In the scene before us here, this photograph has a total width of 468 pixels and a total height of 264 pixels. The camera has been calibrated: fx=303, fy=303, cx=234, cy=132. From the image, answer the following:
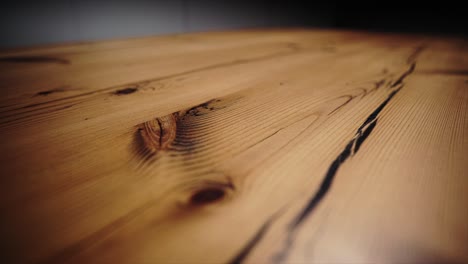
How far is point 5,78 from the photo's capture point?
67 cm

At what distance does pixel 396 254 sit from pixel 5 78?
Result: 796mm

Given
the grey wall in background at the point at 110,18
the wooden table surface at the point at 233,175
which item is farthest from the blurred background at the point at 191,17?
the wooden table surface at the point at 233,175

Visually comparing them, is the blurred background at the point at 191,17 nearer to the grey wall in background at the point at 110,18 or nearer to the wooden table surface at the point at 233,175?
the grey wall in background at the point at 110,18

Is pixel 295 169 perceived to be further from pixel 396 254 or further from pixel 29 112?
pixel 29 112

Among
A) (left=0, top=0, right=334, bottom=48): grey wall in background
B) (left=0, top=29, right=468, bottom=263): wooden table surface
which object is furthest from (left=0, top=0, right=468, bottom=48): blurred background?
(left=0, top=29, right=468, bottom=263): wooden table surface

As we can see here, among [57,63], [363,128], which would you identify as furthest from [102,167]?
[57,63]

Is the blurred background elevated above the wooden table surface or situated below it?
above

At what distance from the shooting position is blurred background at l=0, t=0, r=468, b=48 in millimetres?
1374

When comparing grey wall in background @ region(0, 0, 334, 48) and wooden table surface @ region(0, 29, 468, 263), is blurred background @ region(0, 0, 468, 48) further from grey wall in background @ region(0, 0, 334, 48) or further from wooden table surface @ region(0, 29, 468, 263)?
wooden table surface @ region(0, 29, 468, 263)

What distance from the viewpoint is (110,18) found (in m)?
1.64

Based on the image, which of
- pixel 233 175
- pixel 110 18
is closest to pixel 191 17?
pixel 110 18

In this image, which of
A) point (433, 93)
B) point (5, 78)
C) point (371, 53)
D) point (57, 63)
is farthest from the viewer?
point (371, 53)

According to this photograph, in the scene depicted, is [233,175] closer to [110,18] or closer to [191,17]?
[110,18]

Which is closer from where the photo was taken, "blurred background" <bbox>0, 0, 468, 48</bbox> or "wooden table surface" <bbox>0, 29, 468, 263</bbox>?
"wooden table surface" <bbox>0, 29, 468, 263</bbox>
